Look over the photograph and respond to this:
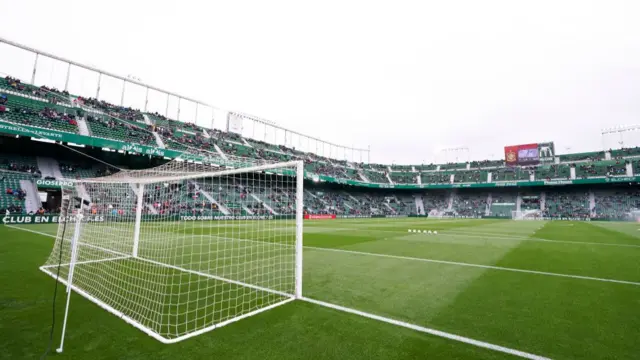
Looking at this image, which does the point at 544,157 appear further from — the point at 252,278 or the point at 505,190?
the point at 252,278

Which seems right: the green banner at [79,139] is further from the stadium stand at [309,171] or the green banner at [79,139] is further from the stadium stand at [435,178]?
the stadium stand at [435,178]

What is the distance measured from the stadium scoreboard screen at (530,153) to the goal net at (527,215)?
31.6ft

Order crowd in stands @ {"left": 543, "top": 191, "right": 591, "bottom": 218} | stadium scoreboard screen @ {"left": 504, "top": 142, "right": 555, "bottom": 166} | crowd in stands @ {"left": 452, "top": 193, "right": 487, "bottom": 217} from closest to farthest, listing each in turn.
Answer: crowd in stands @ {"left": 543, "top": 191, "right": 591, "bottom": 218} → stadium scoreboard screen @ {"left": 504, "top": 142, "right": 555, "bottom": 166} → crowd in stands @ {"left": 452, "top": 193, "right": 487, "bottom": 217}

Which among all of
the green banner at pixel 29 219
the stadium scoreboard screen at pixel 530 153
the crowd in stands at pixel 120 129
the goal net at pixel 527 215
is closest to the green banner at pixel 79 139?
the crowd in stands at pixel 120 129

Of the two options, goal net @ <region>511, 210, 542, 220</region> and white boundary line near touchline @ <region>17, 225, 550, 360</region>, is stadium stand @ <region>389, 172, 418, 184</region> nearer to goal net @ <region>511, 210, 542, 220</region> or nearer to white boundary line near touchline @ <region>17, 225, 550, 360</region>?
goal net @ <region>511, 210, 542, 220</region>

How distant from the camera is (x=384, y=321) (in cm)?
363

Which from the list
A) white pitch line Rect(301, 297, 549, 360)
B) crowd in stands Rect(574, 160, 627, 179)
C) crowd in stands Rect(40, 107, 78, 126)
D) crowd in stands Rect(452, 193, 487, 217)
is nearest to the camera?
white pitch line Rect(301, 297, 549, 360)

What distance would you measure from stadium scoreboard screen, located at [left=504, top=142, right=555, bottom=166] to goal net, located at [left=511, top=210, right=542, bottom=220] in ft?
31.6

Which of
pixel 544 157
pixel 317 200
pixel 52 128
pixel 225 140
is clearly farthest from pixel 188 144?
pixel 544 157

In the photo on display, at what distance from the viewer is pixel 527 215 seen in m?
44.4

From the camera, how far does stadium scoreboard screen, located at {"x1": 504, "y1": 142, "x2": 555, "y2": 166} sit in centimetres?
4944

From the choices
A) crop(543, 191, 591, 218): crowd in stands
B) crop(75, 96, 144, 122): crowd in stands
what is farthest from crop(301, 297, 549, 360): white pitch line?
crop(543, 191, 591, 218): crowd in stands

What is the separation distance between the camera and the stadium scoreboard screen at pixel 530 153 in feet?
162

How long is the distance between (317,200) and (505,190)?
35.8 metres
